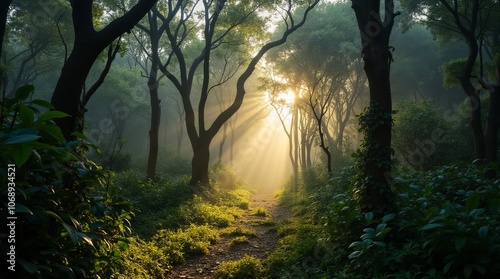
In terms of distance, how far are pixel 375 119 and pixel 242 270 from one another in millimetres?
3832

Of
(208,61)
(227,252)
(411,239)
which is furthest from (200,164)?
(411,239)

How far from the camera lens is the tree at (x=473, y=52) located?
9656 millimetres

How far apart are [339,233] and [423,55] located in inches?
1224

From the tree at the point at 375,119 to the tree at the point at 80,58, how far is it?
4289 millimetres

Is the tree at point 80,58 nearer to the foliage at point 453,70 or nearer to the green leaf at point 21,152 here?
the green leaf at point 21,152

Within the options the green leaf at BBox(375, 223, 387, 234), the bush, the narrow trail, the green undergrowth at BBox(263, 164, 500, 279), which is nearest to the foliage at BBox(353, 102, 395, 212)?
the green undergrowth at BBox(263, 164, 500, 279)

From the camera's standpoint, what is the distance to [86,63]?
4938 millimetres

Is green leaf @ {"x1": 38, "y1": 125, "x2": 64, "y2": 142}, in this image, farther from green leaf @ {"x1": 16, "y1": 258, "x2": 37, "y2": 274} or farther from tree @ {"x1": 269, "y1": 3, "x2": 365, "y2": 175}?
tree @ {"x1": 269, "y1": 3, "x2": 365, "y2": 175}

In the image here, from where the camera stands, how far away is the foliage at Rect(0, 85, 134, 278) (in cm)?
189

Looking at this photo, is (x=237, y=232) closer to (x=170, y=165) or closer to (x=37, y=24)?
(x=170, y=165)

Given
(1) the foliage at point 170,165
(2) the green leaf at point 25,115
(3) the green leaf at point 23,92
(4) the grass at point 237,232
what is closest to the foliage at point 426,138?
(4) the grass at point 237,232

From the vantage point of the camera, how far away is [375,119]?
5.73m

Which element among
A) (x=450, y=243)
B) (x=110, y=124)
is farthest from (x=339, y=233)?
(x=110, y=124)

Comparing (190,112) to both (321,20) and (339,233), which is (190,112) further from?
(321,20)
